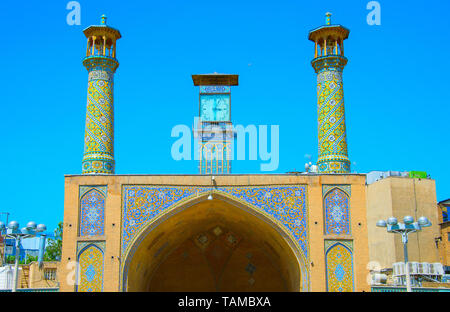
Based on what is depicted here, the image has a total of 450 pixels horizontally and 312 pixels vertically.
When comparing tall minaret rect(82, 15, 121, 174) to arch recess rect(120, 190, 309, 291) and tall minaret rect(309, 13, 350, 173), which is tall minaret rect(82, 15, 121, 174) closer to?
arch recess rect(120, 190, 309, 291)

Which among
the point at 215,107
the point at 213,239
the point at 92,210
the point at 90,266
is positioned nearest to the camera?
the point at 90,266

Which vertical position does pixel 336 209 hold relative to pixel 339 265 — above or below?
above

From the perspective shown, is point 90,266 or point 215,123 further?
point 215,123

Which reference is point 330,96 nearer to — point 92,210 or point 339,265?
point 339,265

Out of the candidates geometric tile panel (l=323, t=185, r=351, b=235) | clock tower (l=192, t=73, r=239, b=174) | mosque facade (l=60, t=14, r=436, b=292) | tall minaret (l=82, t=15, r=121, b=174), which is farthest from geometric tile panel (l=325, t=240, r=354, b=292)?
tall minaret (l=82, t=15, r=121, b=174)

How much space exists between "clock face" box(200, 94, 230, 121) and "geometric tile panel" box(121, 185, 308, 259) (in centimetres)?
215

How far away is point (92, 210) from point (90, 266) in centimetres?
125

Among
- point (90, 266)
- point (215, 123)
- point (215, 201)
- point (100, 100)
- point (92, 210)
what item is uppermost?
point (100, 100)

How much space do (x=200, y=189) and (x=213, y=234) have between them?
332cm

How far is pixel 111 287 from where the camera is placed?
13.2 m

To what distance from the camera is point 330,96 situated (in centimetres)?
1475

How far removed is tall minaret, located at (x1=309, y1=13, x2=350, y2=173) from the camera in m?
14.4

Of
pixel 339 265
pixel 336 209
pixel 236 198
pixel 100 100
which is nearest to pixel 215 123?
pixel 236 198
